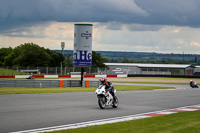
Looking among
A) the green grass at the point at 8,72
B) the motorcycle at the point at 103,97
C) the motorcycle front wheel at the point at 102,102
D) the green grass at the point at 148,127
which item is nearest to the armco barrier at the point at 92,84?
the motorcycle at the point at 103,97

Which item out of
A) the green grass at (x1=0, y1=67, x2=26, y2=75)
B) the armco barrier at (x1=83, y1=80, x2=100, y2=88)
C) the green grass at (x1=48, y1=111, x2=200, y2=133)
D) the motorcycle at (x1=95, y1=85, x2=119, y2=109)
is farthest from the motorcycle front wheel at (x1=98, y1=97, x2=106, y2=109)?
the green grass at (x1=0, y1=67, x2=26, y2=75)

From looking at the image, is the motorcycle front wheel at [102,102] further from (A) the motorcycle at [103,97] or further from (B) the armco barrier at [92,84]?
(B) the armco barrier at [92,84]

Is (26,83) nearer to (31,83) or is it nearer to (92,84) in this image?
(31,83)

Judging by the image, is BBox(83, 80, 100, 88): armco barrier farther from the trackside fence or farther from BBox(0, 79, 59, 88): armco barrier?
BBox(0, 79, 59, 88): armco barrier

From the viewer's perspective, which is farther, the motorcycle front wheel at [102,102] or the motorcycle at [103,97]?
the motorcycle front wheel at [102,102]

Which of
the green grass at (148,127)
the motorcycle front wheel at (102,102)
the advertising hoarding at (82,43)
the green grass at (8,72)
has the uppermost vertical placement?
the advertising hoarding at (82,43)

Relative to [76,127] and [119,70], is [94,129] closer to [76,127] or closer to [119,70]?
[76,127]

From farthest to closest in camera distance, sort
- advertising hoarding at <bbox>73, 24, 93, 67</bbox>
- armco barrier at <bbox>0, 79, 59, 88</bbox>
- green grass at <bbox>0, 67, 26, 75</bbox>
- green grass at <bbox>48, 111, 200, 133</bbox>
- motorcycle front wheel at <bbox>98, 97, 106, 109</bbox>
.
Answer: green grass at <bbox>0, 67, 26, 75</bbox>
advertising hoarding at <bbox>73, 24, 93, 67</bbox>
armco barrier at <bbox>0, 79, 59, 88</bbox>
motorcycle front wheel at <bbox>98, 97, 106, 109</bbox>
green grass at <bbox>48, 111, 200, 133</bbox>

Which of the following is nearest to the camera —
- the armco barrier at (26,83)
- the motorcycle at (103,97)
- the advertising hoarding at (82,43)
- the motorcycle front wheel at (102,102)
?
the motorcycle at (103,97)

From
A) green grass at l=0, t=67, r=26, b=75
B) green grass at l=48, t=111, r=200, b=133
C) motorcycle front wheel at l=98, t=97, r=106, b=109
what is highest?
green grass at l=0, t=67, r=26, b=75

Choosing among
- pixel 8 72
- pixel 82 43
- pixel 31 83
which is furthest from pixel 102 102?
pixel 8 72

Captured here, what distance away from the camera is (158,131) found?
983cm

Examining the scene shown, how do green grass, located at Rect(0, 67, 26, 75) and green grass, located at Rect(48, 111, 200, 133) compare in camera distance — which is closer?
green grass, located at Rect(48, 111, 200, 133)

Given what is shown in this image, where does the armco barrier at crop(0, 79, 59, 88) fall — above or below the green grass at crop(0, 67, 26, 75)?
below
